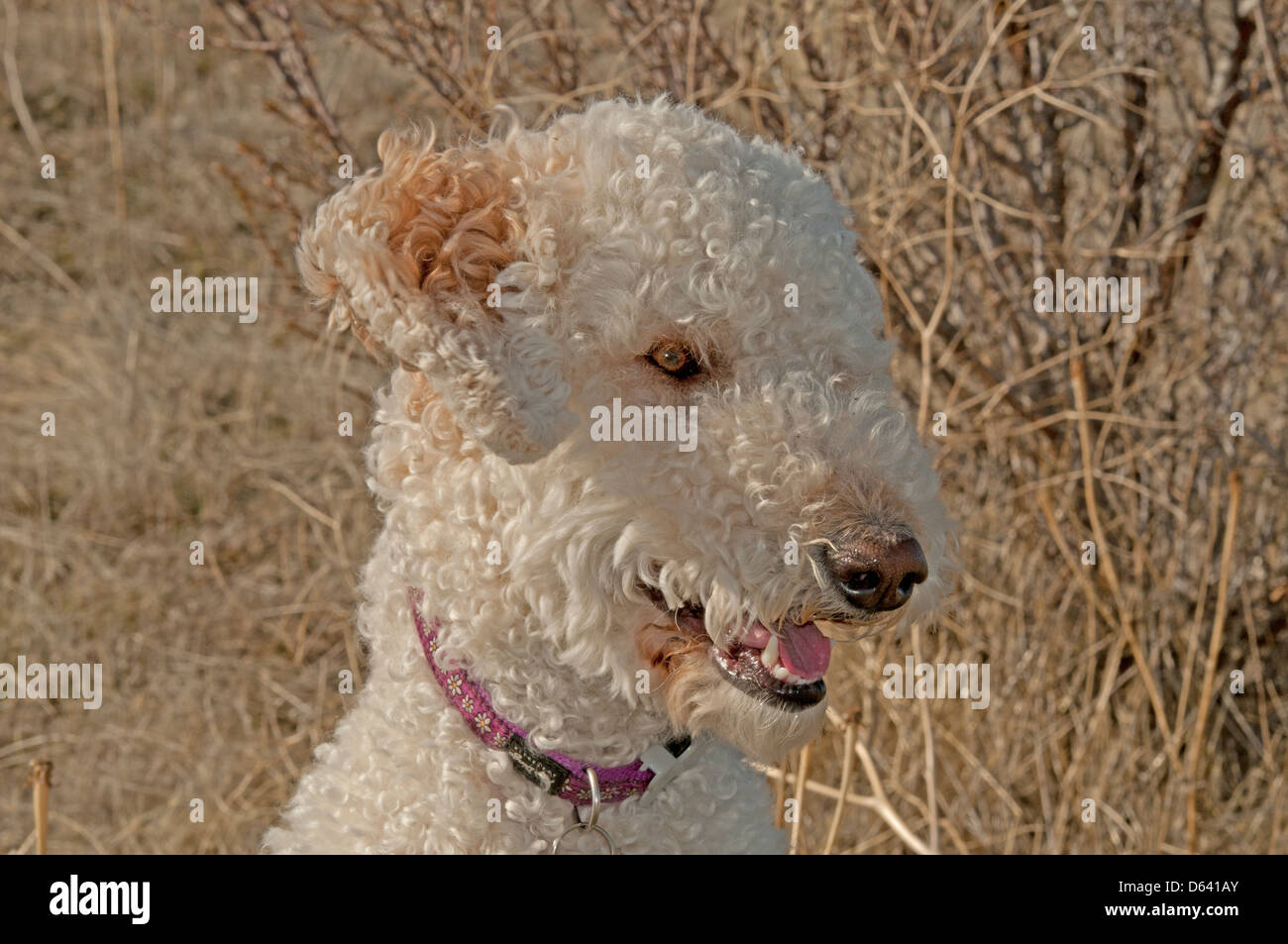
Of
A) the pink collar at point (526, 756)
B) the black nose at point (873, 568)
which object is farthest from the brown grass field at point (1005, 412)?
the black nose at point (873, 568)

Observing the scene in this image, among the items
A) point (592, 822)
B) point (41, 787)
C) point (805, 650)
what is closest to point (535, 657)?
point (592, 822)

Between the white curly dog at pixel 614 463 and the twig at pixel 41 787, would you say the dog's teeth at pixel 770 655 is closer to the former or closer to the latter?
the white curly dog at pixel 614 463

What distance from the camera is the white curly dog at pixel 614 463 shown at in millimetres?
2055

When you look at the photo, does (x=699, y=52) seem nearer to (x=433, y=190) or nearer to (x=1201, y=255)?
(x=1201, y=255)

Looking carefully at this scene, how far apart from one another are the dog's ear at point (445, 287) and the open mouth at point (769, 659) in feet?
1.18

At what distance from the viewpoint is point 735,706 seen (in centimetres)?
212

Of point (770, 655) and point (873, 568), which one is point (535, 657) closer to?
point (770, 655)

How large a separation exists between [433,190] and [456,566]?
0.57 metres

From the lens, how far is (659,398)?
214 cm

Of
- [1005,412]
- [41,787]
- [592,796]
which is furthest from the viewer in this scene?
[1005,412]

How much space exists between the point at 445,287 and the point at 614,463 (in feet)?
1.16

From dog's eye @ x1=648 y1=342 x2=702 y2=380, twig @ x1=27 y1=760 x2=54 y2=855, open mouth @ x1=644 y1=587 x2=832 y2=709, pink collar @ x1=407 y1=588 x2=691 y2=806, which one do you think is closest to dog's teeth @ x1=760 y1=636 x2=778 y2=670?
open mouth @ x1=644 y1=587 x2=832 y2=709

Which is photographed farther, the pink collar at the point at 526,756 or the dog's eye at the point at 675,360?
the pink collar at the point at 526,756

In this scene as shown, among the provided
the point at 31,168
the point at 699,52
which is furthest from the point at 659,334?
the point at 31,168
